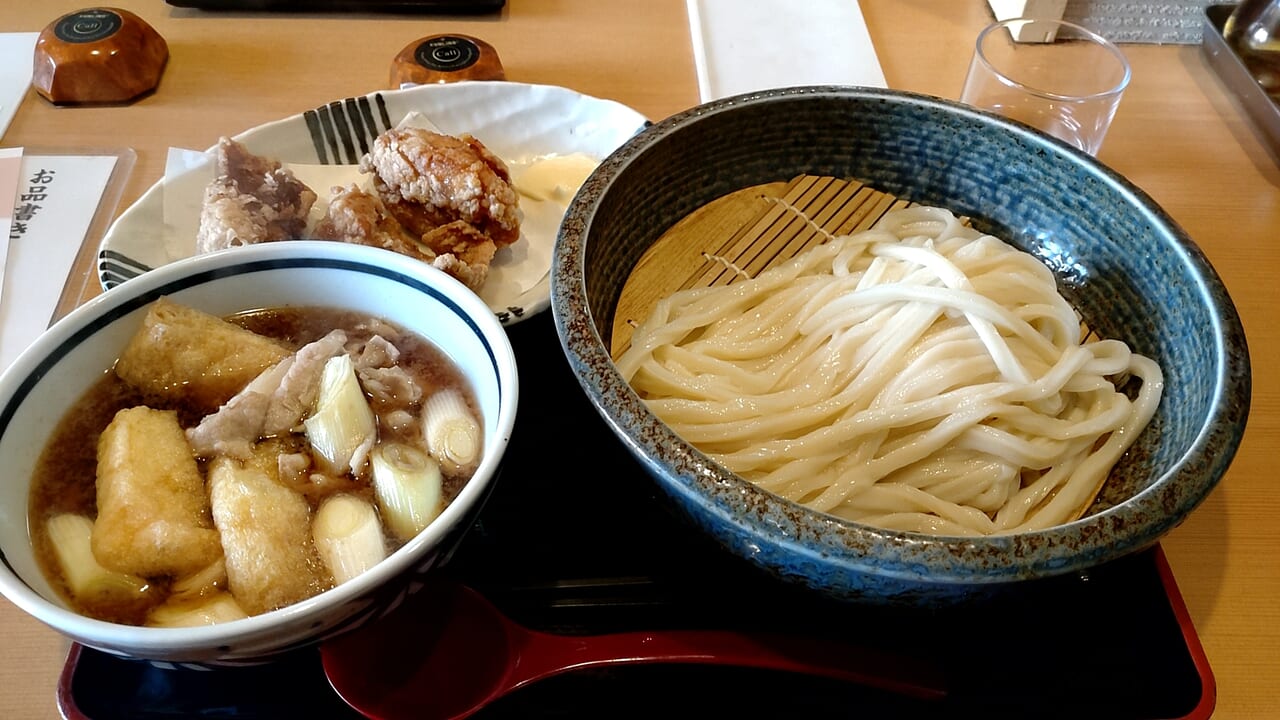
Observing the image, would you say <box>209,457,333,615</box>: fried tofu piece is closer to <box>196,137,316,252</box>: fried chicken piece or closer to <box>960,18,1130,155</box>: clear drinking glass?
<box>196,137,316,252</box>: fried chicken piece

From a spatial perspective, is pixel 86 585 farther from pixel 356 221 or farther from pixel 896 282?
pixel 896 282

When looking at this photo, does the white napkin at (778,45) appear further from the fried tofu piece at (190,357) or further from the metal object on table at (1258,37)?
the fried tofu piece at (190,357)

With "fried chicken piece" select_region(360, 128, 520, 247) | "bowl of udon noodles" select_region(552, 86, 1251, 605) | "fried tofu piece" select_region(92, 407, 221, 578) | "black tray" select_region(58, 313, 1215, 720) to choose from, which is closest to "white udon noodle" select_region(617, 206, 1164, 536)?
"bowl of udon noodles" select_region(552, 86, 1251, 605)

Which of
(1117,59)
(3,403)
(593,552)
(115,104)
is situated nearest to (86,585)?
(3,403)

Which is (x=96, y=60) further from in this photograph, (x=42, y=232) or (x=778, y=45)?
(x=778, y=45)

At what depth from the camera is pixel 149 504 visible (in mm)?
881

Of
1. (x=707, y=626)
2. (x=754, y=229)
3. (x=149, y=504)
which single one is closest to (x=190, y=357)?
(x=149, y=504)

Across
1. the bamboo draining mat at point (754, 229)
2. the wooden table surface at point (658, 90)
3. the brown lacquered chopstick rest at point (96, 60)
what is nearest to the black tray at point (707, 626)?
the wooden table surface at point (658, 90)

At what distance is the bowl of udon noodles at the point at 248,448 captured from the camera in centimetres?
82

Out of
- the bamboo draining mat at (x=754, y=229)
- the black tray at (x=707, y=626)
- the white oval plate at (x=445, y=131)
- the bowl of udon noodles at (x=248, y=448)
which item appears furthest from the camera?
the white oval plate at (x=445, y=131)

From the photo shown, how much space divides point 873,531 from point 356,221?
103 cm

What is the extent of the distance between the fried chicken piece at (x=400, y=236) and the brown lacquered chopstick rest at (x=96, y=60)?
0.82 metres

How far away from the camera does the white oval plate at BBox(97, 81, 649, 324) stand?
1442 millimetres

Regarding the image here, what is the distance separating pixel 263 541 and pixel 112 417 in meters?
0.31
